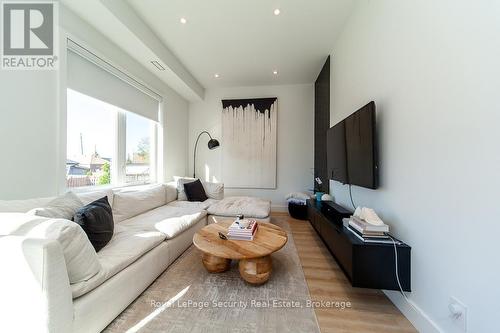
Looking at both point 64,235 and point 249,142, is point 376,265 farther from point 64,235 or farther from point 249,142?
point 249,142

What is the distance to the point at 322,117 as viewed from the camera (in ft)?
11.9

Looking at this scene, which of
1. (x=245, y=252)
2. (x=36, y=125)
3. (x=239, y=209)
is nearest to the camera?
(x=245, y=252)

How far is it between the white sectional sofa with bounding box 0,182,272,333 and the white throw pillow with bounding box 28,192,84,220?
0.27ft

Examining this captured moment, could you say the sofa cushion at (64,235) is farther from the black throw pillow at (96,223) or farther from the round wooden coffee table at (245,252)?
the round wooden coffee table at (245,252)

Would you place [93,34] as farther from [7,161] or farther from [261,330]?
[261,330]

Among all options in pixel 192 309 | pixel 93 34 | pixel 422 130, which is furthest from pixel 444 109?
pixel 93 34

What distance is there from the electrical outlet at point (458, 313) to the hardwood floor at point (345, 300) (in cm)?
35

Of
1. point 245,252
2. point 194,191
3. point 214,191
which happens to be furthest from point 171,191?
point 245,252

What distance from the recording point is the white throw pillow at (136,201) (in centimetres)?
228

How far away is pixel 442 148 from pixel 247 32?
2599 millimetres

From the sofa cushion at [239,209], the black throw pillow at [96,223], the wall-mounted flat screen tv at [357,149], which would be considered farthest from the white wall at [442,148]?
the black throw pillow at [96,223]

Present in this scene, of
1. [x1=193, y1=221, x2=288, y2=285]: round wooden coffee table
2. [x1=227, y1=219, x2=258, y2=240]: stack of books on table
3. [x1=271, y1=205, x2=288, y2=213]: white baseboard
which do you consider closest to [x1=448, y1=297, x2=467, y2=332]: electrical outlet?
[x1=193, y1=221, x2=288, y2=285]: round wooden coffee table

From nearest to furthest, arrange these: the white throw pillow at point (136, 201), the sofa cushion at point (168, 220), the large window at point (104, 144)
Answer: the sofa cushion at point (168, 220) → the large window at point (104, 144) → the white throw pillow at point (136, 201)

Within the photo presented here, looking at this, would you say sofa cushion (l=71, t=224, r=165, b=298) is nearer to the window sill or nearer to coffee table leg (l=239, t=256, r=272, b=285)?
the window sill
